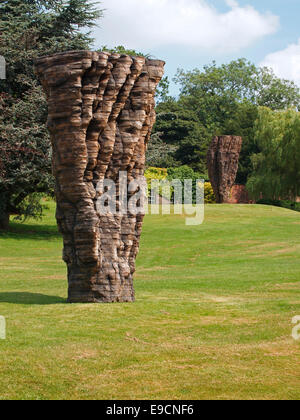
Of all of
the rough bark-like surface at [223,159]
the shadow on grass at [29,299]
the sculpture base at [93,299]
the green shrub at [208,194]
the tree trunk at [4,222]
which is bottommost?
the shadow on grass at [29,299]

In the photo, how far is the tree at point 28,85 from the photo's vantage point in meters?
26.2

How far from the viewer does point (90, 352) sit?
24.5 feet

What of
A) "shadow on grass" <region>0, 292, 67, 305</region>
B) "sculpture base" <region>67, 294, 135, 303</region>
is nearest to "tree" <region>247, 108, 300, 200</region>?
"shadow on grass" <region>0, 292, 67, 305</region>

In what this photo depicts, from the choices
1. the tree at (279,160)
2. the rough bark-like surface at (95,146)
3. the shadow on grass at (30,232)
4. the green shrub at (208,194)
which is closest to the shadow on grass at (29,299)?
the rough bark-like surface at (95,146)

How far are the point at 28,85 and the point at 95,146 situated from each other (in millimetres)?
18961

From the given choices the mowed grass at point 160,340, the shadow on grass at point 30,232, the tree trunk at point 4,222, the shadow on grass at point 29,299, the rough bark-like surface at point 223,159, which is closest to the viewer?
the mowed grass at point 160,340

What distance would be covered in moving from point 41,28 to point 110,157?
2008 cm

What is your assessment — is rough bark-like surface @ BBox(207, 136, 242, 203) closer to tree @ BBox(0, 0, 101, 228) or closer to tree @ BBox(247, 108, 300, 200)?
tree @ BBox(247, 108, 300, 200)

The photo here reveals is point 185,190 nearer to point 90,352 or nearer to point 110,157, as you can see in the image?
point 110,157

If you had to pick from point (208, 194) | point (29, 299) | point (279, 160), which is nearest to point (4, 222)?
point (29, 299)

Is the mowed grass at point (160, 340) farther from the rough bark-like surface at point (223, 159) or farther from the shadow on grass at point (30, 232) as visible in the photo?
the rough bark-like surface at point (223, 159)

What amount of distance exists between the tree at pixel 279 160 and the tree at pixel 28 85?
57.1ft
